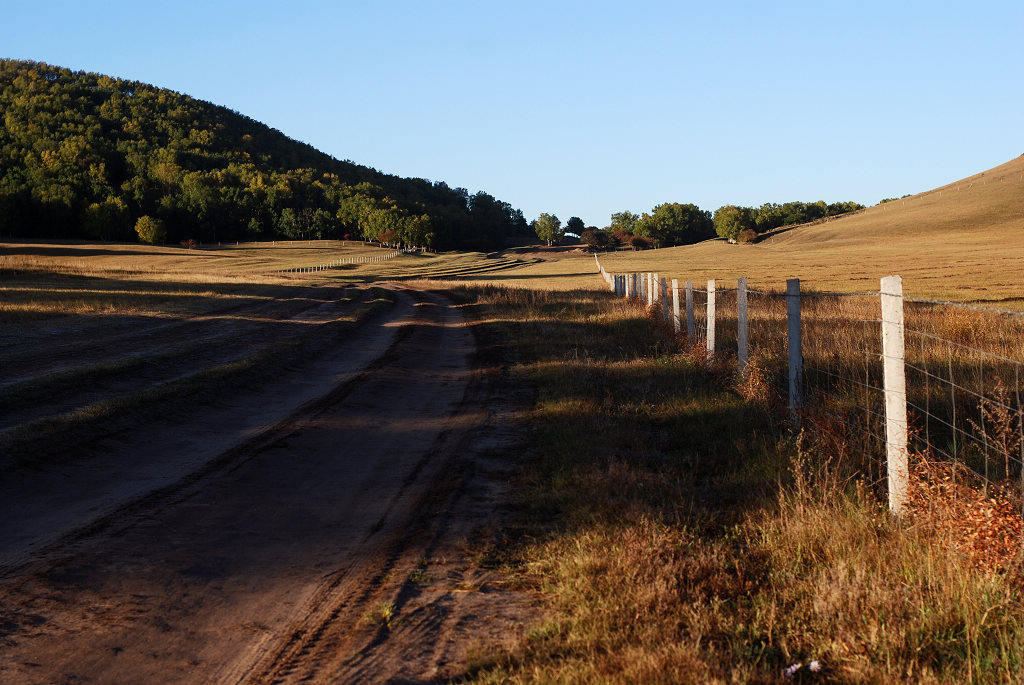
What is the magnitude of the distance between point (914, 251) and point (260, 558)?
69.5 m

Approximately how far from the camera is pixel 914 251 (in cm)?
6556

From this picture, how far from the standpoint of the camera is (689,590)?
4426 millimetres

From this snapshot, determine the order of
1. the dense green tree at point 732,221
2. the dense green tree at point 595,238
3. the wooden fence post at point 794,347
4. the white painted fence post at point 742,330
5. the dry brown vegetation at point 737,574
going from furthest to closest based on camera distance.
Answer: the dense green tree at point 732,221 → the dense green tree at point 595,238 → the white painted fence post at point 742,330 → the wooden fence post at point 794,347 → the dry brown vegetation at point 737,574

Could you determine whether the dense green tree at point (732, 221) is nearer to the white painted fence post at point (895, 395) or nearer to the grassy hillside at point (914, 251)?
the grassy hillside at point (914, 251)

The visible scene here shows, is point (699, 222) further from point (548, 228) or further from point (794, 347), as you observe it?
point (794, 347)

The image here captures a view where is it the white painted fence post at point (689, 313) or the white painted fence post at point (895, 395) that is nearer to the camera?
the white painted fence post at point (895, 395)

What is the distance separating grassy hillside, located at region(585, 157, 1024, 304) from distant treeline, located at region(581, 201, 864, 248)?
34510 mm

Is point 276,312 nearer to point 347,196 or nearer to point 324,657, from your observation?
point 324,657

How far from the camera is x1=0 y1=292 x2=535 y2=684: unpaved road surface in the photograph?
13.2ft

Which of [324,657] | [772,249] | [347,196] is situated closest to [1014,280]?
[324,657]

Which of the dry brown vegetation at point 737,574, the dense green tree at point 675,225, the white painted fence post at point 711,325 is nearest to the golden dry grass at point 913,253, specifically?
the white painted fence post at point 711,325

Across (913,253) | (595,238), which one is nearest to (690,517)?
(913,253)

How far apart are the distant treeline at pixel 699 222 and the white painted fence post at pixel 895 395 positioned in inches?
5560

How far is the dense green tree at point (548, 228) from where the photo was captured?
625 ft
